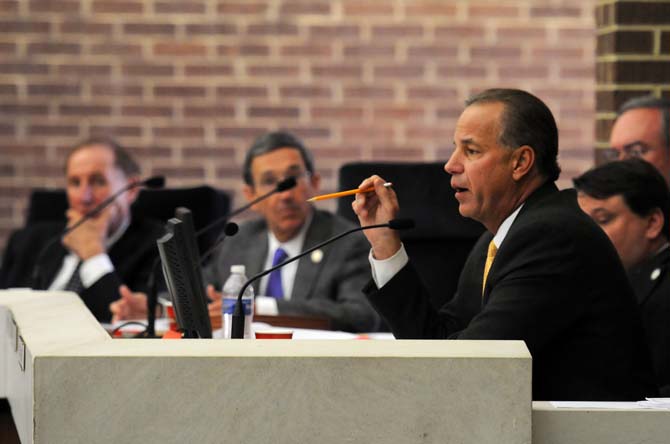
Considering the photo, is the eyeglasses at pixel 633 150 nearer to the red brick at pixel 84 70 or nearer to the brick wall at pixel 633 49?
the brick wall at pixel 633 49

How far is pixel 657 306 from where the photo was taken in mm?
3225

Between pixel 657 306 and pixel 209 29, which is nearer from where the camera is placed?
pixel 657 306

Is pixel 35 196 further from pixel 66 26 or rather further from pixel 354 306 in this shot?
pixel 354 306

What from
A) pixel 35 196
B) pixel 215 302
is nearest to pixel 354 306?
pixel 215 302

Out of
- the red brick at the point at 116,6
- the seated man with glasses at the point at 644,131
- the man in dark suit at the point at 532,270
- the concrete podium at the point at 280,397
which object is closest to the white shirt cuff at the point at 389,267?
the man in dark suit at the point at 532,270

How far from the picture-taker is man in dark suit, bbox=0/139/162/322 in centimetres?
451

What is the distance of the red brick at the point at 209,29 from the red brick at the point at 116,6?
220 mm

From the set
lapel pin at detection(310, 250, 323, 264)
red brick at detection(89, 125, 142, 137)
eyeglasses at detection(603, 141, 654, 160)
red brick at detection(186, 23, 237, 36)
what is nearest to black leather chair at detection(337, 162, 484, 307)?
lapel pin at detection(310, 250, 323, 264)

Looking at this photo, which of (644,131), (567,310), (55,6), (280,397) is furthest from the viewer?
(55,6)

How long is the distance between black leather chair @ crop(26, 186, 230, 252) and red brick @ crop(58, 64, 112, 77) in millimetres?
574

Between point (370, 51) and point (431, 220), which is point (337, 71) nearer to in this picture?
point (370, 51)

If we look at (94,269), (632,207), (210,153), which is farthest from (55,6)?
(632,207)

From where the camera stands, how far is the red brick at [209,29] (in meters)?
5.39

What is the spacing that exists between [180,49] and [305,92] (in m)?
0.55
